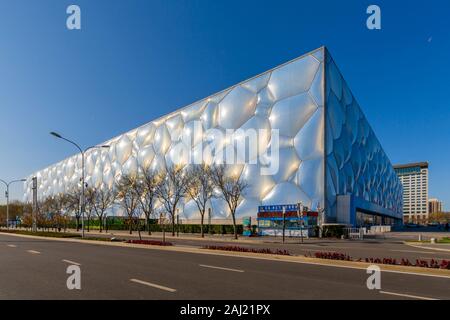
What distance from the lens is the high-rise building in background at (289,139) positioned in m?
45.9

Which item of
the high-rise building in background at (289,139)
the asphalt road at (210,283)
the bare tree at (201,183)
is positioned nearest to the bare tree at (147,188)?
the bare tree at (201,183)

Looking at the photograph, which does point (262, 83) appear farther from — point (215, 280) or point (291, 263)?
point (215, 280)

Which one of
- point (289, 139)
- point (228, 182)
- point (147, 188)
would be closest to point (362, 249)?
point (228, 182)

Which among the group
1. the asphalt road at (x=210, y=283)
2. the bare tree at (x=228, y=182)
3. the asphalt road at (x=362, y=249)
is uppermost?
the bare tree at (x=228, y=182)

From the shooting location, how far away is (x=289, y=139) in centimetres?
4822

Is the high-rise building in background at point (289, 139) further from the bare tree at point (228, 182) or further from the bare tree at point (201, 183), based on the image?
the bare tree at point (201, 183)

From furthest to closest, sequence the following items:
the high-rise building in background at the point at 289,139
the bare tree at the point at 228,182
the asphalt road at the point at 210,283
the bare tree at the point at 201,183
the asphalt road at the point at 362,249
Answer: the bare tree at the point at 201,183, the bare tree at the point at 228,182, the high-rise building in background at the point at 289,139, the asphalt road at the point at 362,249, the asphalt road at the point at 210,283

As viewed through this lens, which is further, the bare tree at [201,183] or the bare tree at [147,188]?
the bare tree at [201,183]

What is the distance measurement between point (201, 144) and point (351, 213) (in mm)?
Answer: 28295

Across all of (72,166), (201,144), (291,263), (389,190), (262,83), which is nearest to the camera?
(291,263)

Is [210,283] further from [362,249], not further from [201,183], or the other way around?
[201,183]

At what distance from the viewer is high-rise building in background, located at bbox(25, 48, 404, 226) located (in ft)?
151
